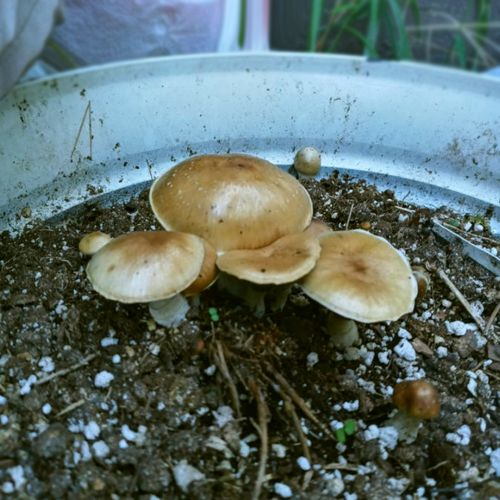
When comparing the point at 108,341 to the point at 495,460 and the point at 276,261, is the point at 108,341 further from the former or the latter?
the point at 495,460

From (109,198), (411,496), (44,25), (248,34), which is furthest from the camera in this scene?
(248,34)

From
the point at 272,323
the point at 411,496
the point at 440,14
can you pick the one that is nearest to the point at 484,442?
the point at 411,496

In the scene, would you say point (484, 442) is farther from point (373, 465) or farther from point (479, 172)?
point (479, 172)

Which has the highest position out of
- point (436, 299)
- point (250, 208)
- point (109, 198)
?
point (250, 208)

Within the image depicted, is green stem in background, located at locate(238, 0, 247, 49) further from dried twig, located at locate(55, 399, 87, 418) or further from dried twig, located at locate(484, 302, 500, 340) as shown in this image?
dried twig, located at locate(55, 399, 87, 418)

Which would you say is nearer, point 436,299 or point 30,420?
point 30,420

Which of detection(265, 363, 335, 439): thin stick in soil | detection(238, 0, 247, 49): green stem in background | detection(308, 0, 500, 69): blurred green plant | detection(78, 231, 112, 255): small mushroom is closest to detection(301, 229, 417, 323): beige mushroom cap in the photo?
detection(265, 363, 335, 439): thin stick in soil

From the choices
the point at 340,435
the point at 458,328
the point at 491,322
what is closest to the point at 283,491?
the point at 340,435
